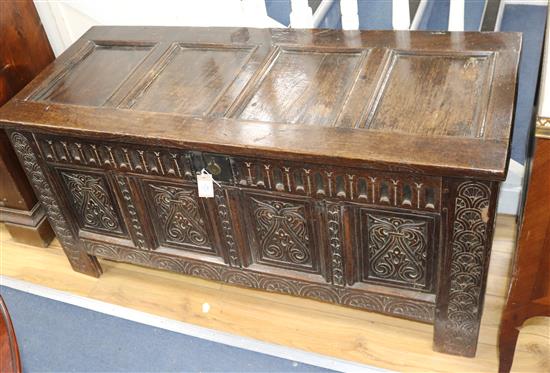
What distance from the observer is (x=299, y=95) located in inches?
64.7

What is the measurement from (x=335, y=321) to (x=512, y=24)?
1666 millimetres

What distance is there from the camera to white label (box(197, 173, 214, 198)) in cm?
163

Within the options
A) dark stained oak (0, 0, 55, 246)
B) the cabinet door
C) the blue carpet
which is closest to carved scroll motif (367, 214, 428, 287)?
the cabinet door

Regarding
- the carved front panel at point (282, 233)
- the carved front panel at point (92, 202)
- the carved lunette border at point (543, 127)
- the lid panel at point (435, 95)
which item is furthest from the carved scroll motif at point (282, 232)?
the carved lunette border at point (543, 127)

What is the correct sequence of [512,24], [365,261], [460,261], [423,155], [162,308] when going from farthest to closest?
[512,24] → [162,308] → [365,261] → [460,261] → [423,155]

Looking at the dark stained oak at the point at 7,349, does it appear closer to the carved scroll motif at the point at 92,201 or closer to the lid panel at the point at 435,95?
the carved scroll motif at the point at 92,201

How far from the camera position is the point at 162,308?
80.9 inches

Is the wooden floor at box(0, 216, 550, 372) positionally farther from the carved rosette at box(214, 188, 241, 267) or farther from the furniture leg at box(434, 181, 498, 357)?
the carved rosette at box(214, 188, 241, 267)

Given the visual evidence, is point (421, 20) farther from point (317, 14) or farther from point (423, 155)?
point (423, 155)

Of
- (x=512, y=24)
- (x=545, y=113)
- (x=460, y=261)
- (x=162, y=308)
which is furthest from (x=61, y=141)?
(x=512, y=24)

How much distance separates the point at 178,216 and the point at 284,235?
0.33 m

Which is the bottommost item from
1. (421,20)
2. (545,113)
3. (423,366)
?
(423,366)

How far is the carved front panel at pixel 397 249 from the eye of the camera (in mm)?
1522

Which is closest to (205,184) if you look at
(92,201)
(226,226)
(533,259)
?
(226,226)
